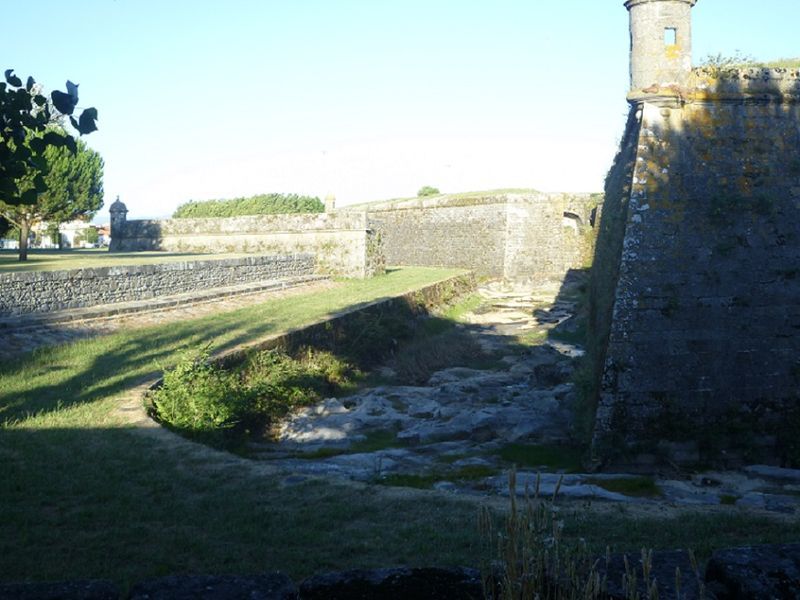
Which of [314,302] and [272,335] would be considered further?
[314,302]

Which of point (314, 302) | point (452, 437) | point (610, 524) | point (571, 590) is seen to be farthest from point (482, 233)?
point (571, 590)

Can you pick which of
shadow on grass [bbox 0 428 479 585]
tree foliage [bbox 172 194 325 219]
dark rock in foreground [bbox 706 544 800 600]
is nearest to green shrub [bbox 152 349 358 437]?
shadow on grass [bbox 0 428 479 585]

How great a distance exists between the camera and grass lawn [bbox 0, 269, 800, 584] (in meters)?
4.34

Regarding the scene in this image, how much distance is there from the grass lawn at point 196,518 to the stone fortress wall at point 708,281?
243 cm

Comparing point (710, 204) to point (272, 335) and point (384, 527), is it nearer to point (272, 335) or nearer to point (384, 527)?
point (384, 527)

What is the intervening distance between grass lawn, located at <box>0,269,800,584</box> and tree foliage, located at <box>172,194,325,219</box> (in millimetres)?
44632

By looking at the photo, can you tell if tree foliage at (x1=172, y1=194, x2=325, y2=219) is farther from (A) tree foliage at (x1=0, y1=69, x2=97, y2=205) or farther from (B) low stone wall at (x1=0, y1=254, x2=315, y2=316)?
(A) tree foliage at (x1=0, y1=69, x2=97, y2=205)

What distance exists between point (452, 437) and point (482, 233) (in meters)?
24.6

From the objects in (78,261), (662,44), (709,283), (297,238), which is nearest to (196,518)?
(709,283)

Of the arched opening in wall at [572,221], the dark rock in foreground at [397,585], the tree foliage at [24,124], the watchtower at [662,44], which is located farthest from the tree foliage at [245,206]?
the dark rock in foreground at [397,585]

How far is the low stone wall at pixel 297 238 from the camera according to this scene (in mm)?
27500

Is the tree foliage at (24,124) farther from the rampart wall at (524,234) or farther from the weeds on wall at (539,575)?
the rampart wall at (524,234)

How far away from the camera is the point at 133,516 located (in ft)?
17.2

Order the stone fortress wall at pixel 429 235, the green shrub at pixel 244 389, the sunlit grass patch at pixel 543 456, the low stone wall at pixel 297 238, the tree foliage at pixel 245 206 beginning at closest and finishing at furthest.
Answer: the sunlit grass patch at pixel 543 456 < the green shrub at pixel 244 389 < the low stone wall at pixel 297 238 < the stone fortress wall at pixel 429 235 < the tree foliage at pixel 245 206
